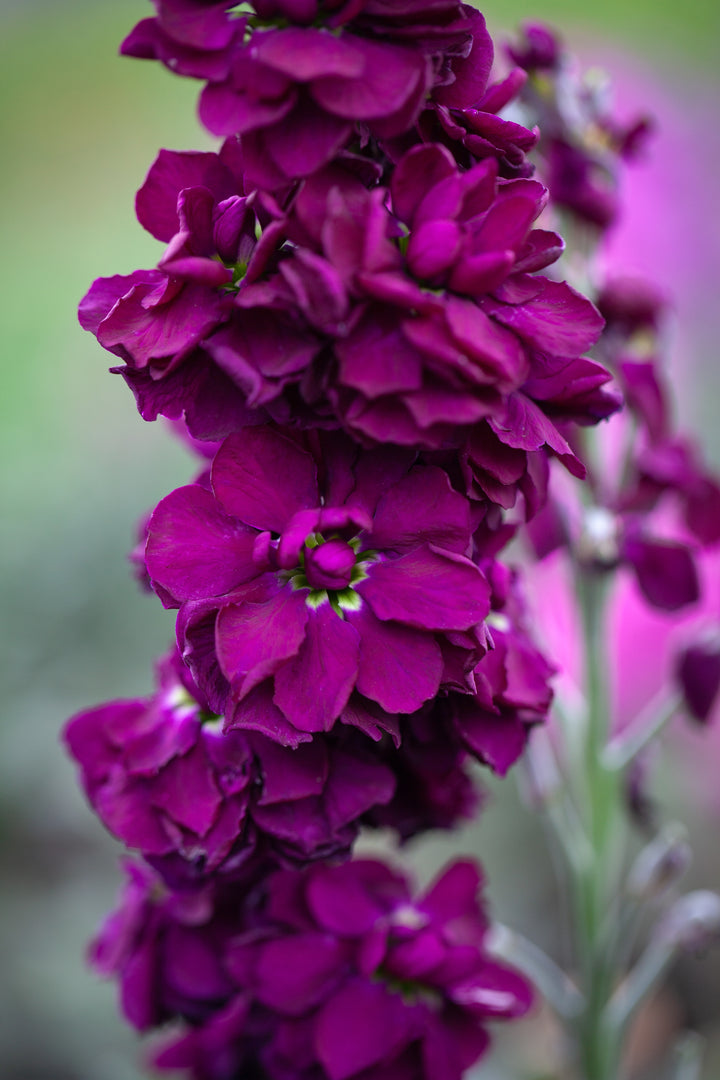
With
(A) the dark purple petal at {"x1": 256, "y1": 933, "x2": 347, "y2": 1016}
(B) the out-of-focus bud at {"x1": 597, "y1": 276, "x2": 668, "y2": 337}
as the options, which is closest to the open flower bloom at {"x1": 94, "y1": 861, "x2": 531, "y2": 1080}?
(A) the dark purple petal at {"x1": 256, "y1": 933, "x2": 347, "y2": 1016}

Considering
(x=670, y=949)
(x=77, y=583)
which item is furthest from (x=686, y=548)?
(x=77, y=583)

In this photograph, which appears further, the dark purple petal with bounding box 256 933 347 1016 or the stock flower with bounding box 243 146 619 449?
the dark purple petal with bounding box 256 933 347 1016

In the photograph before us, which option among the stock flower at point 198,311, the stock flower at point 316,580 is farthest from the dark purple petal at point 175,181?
the stock flower at point 316,580

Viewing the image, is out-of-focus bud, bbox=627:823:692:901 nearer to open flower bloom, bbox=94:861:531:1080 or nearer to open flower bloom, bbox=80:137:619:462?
open flower bloom, bbox=94:861:531:1080

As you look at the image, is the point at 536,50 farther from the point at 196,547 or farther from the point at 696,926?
the point at 696,926

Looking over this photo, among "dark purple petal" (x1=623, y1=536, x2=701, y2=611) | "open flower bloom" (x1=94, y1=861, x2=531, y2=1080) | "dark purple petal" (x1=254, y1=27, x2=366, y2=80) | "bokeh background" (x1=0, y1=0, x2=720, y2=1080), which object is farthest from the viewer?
"bokeh background" (x1=0, y1=0, x2=720, y2=1080)

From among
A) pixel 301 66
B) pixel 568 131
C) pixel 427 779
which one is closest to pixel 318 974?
pixel 427 779

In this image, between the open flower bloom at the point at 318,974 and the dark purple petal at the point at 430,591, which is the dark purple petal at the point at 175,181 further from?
the open flower bloom at the point at 318,974

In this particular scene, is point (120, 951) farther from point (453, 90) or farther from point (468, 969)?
point (453, 90)
